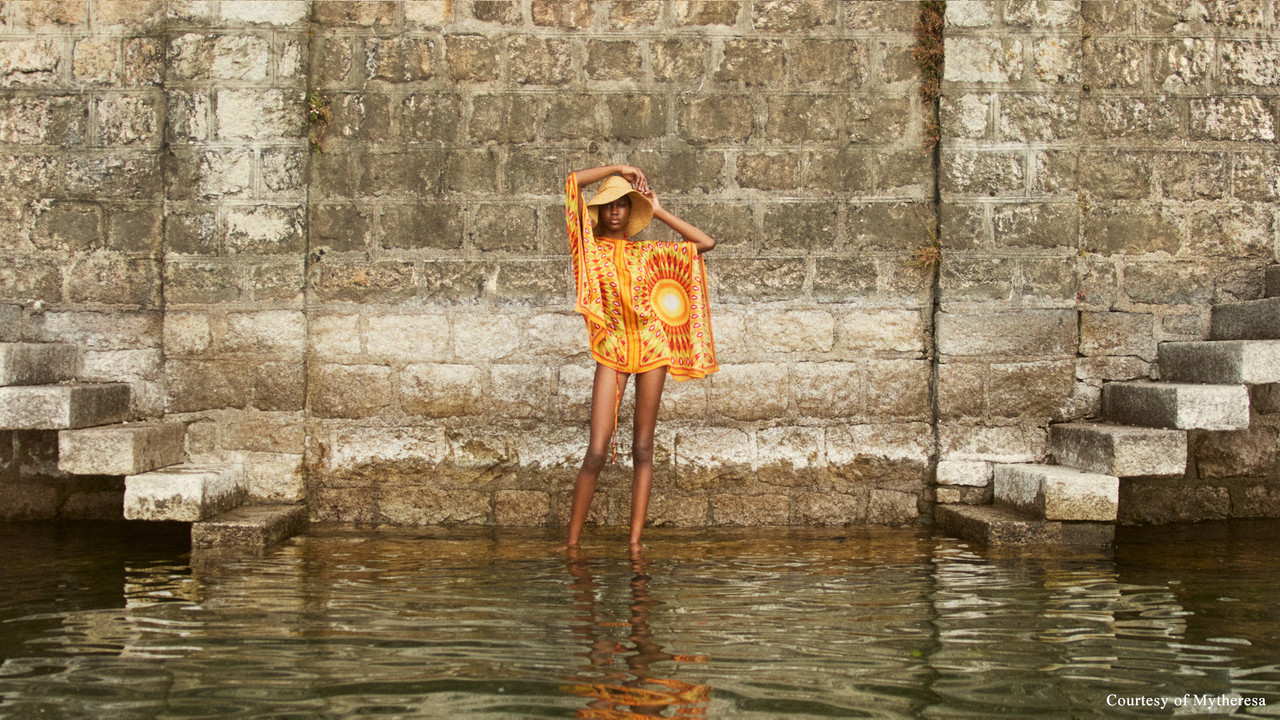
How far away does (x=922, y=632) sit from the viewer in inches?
126

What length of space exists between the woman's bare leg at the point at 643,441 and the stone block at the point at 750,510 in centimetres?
78

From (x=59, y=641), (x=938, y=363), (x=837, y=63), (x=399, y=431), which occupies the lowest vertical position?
(x=59, y=641)

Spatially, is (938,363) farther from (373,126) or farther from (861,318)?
→ (373,126)

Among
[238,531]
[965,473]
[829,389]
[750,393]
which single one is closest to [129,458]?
[238,531]

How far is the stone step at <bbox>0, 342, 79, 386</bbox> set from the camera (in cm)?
497

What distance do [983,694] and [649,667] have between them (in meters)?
0.89

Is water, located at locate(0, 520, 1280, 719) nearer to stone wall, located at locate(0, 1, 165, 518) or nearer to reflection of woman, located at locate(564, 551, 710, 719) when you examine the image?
reflection of woman, located at locate(564, 551, 710, 719)

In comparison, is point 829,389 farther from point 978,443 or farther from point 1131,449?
point 1131,449

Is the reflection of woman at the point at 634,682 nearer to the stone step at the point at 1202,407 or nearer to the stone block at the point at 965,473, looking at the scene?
the stone block at the point at 965,473

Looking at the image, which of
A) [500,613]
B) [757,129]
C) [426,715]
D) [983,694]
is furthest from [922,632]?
[757,129]

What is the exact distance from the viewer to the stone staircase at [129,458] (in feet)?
15.8

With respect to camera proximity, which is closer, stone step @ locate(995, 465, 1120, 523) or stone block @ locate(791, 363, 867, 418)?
stone step @ locate(995, 465, 1120, 523)

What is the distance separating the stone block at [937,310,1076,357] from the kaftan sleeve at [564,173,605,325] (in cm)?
199

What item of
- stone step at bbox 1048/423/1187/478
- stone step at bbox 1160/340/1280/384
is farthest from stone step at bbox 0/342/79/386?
stone step at bbox 1160/340/1280/384
